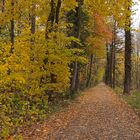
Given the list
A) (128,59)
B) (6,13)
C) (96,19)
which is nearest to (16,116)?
(6,13)

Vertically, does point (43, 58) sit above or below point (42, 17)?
below

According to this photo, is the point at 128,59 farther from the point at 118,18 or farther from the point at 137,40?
the point at 137,40

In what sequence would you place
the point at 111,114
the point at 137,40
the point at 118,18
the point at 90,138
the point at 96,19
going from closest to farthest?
1. the point at 90,138
2. the point at 111,114
3. the point at 118,18
4. the point at 96,19
5. the point at 137,40

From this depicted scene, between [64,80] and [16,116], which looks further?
[64,80]

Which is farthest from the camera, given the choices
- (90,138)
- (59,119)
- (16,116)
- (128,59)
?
(128,59)

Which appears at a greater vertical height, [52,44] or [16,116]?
[52,44]

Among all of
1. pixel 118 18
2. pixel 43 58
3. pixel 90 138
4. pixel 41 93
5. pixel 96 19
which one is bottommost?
pixel 90 138

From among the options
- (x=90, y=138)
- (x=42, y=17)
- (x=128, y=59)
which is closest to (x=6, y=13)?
(x=42, y=17)

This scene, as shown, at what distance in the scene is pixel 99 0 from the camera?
18453mm

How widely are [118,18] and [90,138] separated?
33.9 ft

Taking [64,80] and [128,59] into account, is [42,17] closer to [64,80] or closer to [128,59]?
[64,80]

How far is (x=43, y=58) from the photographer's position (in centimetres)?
1612

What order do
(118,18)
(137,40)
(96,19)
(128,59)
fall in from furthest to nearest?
(137,40), (96,19), (128,59), (118,18)

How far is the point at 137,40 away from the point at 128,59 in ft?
221
